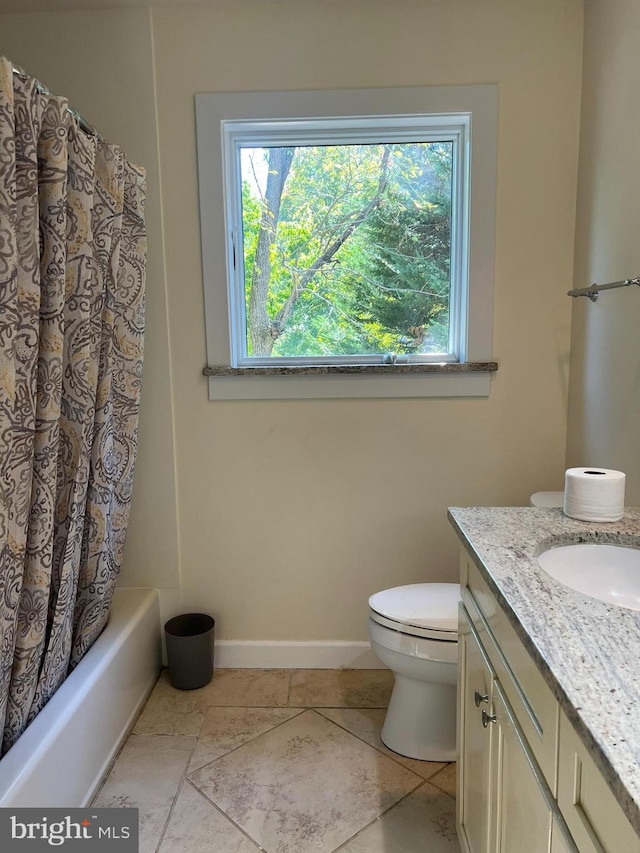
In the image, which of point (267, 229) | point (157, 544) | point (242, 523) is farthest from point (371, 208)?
point (157, 544)

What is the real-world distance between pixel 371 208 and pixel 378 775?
1.88 meters

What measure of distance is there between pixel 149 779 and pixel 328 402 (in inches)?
51.8

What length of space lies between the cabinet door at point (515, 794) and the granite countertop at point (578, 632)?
0.65 ft

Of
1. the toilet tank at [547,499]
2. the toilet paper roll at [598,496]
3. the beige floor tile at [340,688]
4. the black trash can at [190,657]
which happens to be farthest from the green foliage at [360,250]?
the beige floor tile at [340,688]

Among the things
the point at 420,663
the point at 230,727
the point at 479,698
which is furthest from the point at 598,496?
the point at 230,727

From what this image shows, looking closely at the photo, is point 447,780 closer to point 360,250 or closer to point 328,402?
point 328,402

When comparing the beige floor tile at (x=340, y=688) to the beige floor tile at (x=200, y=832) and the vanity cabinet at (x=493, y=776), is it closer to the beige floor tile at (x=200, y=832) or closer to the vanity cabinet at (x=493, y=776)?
the beige floor tile at (x=200, y=832)

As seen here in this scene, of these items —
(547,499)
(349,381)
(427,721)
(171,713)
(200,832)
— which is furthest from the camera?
(349,381)

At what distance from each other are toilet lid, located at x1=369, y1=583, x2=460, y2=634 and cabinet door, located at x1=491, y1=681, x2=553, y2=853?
1.91 ft

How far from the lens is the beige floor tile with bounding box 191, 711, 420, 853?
1497 mm

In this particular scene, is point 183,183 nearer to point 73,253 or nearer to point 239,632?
point 73,253

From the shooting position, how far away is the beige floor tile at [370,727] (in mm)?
1721

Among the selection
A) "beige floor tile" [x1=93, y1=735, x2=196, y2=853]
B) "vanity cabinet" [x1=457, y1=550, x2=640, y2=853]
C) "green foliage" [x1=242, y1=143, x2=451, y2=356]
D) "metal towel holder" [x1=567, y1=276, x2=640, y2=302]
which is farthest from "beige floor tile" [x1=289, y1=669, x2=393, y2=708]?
"metal towel holder" [x1=567, y1=276, x2=640, y2=302]

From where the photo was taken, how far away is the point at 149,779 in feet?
5.50
